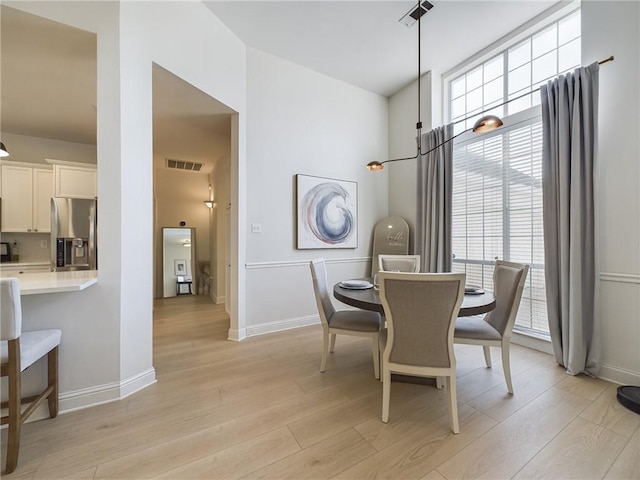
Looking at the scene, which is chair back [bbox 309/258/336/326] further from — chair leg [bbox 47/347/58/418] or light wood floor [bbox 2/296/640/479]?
chair leg [bbox 47/347/58/418]

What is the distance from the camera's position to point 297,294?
3527 millimetres

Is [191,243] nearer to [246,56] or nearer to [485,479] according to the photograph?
[246,56]

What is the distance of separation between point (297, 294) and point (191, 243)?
3756 mm

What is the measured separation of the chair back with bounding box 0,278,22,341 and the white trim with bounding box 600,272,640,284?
155 inches

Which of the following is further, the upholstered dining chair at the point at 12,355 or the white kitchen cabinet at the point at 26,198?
the white kitchen cabinet at the point at 26,198

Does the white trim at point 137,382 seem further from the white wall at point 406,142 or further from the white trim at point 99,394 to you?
the white wall at point 406,142

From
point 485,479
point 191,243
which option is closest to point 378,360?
point 485,479

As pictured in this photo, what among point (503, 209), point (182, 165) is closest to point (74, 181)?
point (182, 165)

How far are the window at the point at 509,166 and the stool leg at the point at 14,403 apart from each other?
12.9 feet

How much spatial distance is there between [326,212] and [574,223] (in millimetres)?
2539

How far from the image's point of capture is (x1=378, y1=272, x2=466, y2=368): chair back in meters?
1.50

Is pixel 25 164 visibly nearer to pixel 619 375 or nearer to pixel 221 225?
pixel 221 225

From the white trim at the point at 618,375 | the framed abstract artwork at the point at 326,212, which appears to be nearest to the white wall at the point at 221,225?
Result: the framed abstract artwork at the point at 326,212

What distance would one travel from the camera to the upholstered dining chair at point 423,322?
150 centimetres
